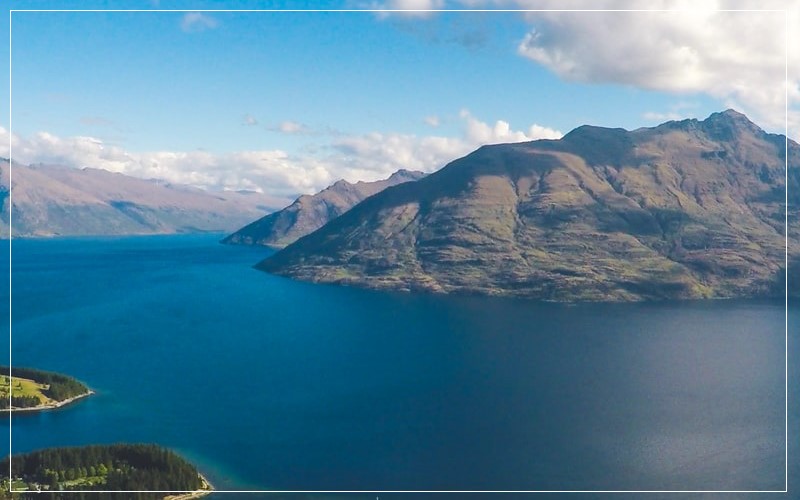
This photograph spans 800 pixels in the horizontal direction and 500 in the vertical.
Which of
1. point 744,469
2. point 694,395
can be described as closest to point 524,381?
point 694,395

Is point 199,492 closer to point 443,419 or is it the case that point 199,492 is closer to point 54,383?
point 443,419

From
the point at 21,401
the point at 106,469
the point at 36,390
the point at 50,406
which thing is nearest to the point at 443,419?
the point at 106,469

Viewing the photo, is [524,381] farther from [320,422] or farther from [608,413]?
[320,422]

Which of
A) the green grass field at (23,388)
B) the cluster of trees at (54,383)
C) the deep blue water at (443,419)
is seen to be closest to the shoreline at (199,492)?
the deep blue water at (443,419)

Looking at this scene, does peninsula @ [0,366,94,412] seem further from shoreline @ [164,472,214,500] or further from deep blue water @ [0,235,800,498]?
shoreline @ [164,472,214,500]

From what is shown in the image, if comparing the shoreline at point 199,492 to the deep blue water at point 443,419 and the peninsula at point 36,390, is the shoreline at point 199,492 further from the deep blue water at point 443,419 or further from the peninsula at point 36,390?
the peninsula at point 36,390

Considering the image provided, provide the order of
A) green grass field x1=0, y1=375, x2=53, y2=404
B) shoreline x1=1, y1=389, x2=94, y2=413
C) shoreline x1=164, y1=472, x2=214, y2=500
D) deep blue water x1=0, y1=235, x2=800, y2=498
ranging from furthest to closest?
1. green grass field x1=0, y1=375, x2=53, y2=404
2. shoreline x1=1, y1=389, x2=94, y2=413
3. deep blue water x1=0, y1=235, x2=800, y2=498
4. shoreline x1=164, y1=472, x2=214, y2=500

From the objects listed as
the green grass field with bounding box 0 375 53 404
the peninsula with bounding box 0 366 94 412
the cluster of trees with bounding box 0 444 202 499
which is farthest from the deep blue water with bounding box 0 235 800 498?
the green grass field with bounding box 0 375 53 404
